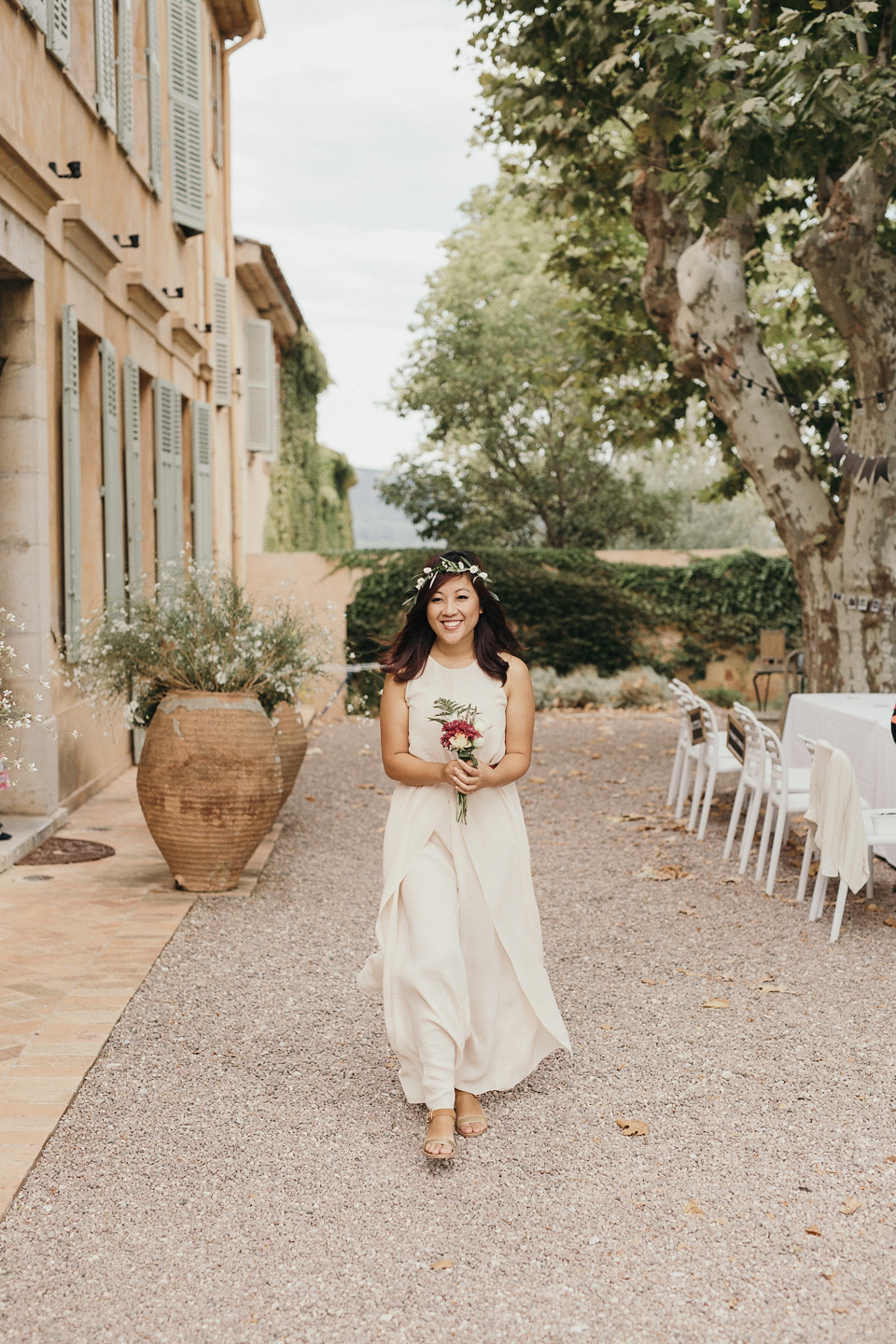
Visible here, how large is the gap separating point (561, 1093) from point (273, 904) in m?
2.68

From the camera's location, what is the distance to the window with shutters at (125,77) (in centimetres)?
985

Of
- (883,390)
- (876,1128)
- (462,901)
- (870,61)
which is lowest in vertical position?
(876,1128)

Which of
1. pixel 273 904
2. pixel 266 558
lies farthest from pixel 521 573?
pixel 273 904

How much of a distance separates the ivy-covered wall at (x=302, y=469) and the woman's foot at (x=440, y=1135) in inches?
627

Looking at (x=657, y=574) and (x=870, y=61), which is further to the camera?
(x=657, y=574)

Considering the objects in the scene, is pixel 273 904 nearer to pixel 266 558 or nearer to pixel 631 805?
pixel 631 805

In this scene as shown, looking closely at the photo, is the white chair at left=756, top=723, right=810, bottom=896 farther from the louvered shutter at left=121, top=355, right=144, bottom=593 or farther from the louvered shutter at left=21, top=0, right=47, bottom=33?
the louvered shutter at left=21, top=0, right=47, bottom=33

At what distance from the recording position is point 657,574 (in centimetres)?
1741

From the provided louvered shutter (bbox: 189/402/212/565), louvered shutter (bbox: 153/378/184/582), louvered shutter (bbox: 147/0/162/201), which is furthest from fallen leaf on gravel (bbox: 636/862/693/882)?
louvered shutter (bbox: 147/0/162/201)

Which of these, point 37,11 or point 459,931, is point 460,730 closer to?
point 459,931

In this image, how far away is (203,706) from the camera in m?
6.22

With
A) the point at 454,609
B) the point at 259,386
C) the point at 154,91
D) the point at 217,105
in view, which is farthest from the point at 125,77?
the point at 454,609

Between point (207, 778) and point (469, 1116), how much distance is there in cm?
282

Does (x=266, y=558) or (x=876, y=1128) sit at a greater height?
(x=266, y=558)
